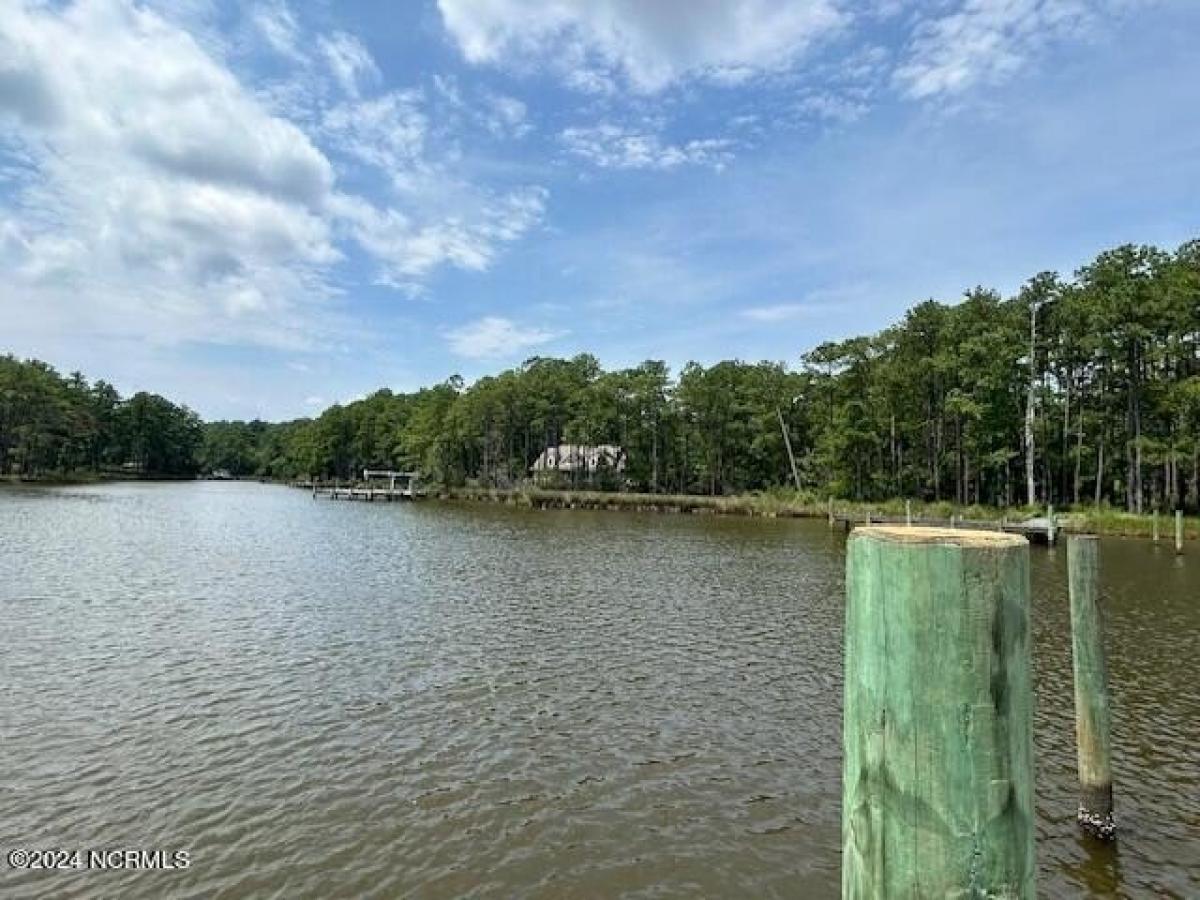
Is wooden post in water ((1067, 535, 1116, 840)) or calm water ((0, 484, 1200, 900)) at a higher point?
wooden post in water ((1067, 535, 1116, 840))

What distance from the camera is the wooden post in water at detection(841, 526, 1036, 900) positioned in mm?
1619

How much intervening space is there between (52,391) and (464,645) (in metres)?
104

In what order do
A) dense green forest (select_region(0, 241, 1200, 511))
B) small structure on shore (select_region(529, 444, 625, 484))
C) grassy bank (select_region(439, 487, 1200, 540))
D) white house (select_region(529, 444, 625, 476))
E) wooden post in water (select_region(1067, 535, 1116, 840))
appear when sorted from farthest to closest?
white house (select_region(529, 444, 625, 476)), small structure on shore (select_region(529, 444, 625, 484)), dense green forest (select_region(0, 241, 1200, 511)), grassy bank (select_region(439, 487, 1200, 540)), wooden post in water (select_region(1067, 535, 1116, 840))

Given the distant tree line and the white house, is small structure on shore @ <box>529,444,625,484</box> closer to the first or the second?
the white house

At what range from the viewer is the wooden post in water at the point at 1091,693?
22.2 feet

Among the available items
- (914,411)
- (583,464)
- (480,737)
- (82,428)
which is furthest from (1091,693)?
(82,428)

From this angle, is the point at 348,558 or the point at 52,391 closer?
the point at 348,558

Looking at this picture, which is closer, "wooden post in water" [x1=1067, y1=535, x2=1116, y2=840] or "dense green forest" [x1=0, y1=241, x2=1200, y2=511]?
"wooden post in water" [x1=1067, y1=535, x2=1116, y2=840]

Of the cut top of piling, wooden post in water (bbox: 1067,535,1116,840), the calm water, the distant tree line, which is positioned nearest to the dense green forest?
the distant tree line

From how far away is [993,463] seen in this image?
46219mm

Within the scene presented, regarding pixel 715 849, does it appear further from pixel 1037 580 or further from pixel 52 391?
pixel 52 391

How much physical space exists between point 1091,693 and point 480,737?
22.4 ft

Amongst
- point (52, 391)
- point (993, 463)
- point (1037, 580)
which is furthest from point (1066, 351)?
point (52, 391)

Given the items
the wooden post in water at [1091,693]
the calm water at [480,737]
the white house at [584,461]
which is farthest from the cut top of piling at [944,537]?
the white house at [584,461]
